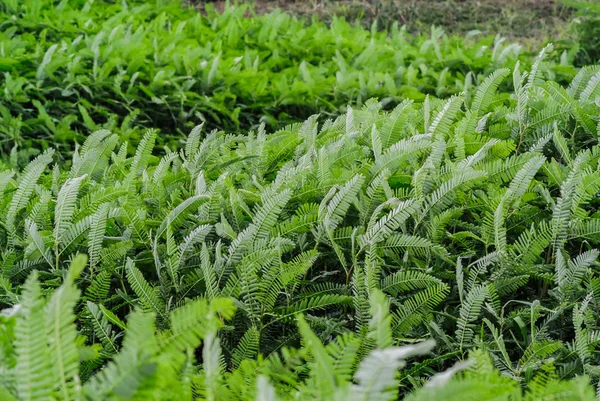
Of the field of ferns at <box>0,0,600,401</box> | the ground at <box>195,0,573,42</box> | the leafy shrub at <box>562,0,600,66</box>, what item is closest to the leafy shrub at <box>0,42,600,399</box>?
the field of ferns at <box>0,0,600,401</box>

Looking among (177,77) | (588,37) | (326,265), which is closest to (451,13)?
(588,37)

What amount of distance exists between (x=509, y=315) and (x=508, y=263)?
150mm

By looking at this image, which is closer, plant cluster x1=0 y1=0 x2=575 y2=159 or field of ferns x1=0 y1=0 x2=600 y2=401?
field of ferns x1=0 y1=0 x2=600 y2=401

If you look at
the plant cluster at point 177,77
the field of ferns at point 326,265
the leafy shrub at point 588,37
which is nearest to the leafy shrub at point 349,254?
the field of ferns at point 326,265

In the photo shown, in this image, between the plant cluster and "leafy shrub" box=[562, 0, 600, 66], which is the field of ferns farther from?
"leafy shrub" box=[562, 0, 600, 66]

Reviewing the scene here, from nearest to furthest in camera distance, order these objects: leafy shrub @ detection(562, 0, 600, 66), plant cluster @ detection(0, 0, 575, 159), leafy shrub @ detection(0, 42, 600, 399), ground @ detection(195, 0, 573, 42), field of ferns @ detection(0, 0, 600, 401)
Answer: field of ferns @ detection(0, 0, 600, 401) < leafy shrub @ detection(0, 42, 600, 399) < plant cluster @ detection(0, 0, 575, 159) < leafy shrub @ detection(562, 0, 600, 66) < ground @ detection(195, 0, 573, 42)

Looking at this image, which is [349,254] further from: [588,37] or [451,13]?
[451,13]

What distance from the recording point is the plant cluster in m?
4.61

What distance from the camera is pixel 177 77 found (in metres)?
4.86

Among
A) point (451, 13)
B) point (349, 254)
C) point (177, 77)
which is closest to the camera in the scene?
point (349, 254)

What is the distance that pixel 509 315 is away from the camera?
1833 mm

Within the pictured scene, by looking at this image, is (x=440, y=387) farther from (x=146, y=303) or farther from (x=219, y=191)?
(x=219, y=191)

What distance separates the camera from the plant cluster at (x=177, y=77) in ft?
15.1

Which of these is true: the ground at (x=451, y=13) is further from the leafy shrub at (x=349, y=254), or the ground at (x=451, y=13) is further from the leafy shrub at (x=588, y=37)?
the leafy shrub at (x=349, y=254)
